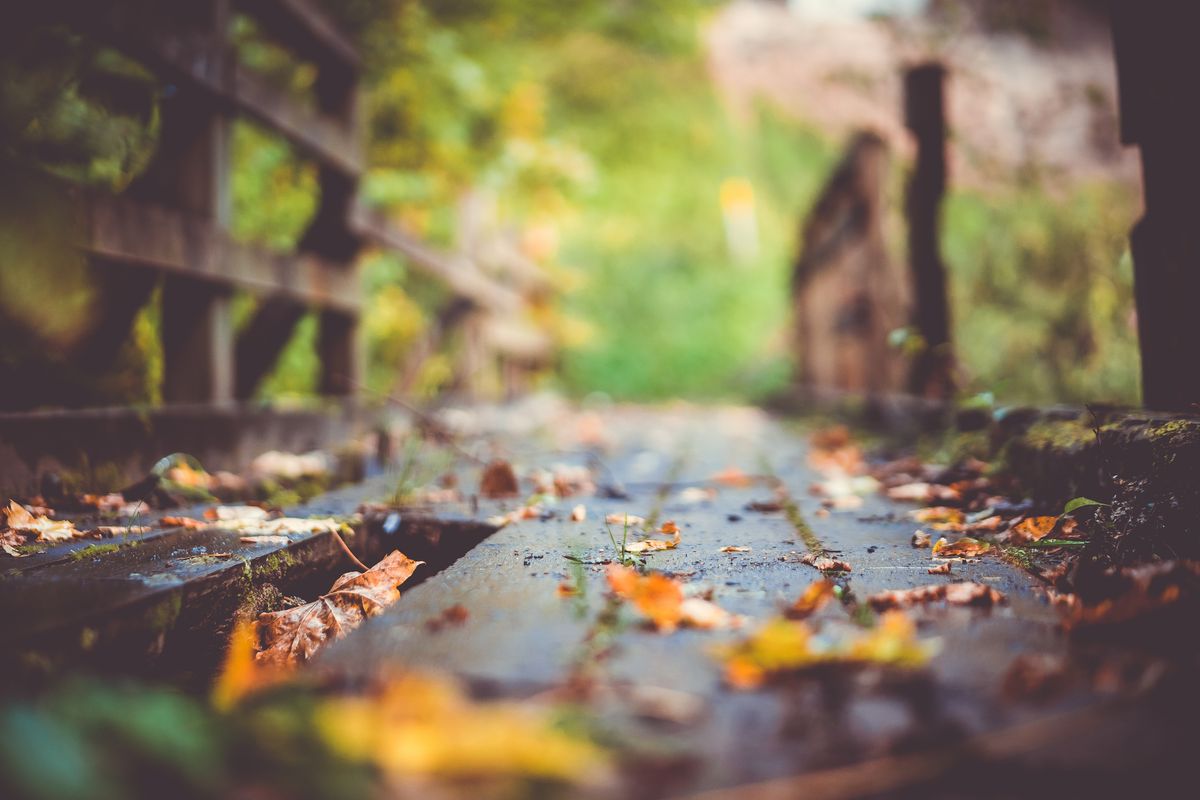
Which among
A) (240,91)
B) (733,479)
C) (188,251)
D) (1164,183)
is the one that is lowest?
(733,479)

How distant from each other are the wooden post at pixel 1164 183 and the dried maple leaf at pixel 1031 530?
34cm

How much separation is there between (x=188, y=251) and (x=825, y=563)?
2056 mm

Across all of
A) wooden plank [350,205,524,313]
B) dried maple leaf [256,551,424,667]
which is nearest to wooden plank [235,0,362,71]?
wooden plank [350,205,524,313]

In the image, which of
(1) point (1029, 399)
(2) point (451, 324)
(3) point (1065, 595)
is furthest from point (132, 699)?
(2) point (451, 324)

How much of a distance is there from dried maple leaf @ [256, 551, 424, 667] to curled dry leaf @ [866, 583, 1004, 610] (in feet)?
2.91

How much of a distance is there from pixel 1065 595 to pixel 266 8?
→ 3.22m

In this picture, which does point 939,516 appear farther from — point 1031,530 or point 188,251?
point 188,251

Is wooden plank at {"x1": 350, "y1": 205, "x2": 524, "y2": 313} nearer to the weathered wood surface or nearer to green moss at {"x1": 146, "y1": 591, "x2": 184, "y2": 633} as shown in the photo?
the weathered wood surface

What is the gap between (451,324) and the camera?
5.98 metres

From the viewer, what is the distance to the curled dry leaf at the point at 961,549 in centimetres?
151

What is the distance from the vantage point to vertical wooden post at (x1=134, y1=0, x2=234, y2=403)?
2.49 metres

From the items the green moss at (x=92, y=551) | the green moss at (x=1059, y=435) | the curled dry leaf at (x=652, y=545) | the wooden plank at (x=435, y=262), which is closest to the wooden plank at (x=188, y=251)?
the wooden plank at (x=435, y=262)

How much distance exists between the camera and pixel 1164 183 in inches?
62.9

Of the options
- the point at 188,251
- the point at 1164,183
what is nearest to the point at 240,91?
the point at 188,251
